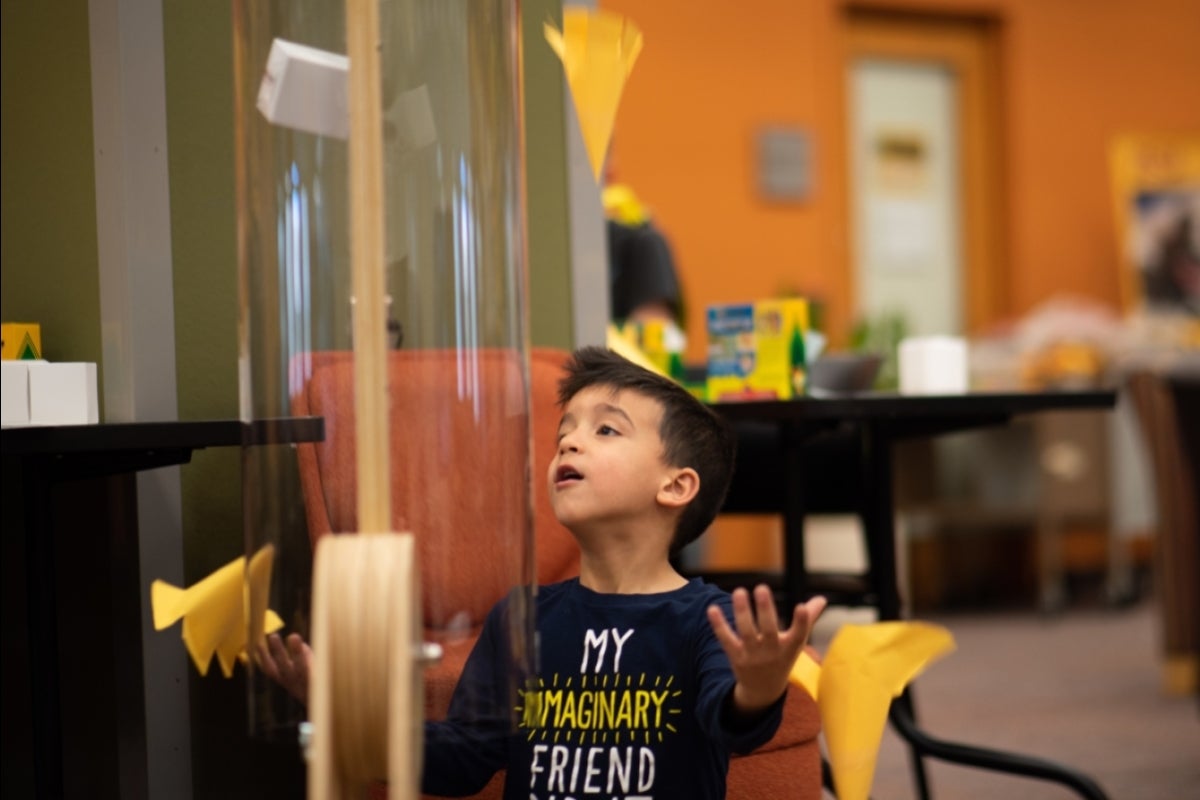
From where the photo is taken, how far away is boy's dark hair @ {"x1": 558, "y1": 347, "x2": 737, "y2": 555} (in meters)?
1.51

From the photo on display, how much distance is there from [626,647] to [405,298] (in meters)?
0.43

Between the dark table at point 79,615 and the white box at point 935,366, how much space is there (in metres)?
1.16

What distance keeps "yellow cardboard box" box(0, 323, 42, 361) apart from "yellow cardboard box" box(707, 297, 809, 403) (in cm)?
92

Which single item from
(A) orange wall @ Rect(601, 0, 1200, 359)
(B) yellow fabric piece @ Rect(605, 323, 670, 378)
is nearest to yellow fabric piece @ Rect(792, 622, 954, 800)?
(B) yellow fabric piece @ Rect(605, 323, 670, 378)

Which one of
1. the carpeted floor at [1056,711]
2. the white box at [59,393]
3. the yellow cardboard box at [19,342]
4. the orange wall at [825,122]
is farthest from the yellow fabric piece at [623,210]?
the white box at [59,393]

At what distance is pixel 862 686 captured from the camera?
1504 mm

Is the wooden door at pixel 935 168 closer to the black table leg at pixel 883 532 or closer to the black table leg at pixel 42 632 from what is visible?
the black table leg at pixel 883 532

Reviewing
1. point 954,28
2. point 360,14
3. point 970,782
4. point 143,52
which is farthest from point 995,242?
point 360,14

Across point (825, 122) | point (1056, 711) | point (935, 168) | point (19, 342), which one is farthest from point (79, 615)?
point (935, 168)

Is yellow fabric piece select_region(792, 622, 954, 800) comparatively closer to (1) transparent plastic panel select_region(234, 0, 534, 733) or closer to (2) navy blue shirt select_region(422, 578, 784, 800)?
(2) navy blue shirt select_region(422, 578, 784, 800)

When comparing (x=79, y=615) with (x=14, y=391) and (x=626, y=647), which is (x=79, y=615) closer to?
(x=14, y=391)

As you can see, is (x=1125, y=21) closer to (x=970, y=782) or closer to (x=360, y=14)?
(x=970, y=782)

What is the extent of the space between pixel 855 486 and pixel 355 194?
70.4 inches

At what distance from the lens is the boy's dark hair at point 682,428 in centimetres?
151
